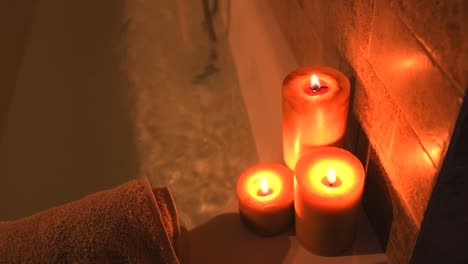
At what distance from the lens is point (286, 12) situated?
3.61 feet

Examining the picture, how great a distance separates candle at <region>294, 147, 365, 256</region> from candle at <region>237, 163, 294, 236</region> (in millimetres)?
41

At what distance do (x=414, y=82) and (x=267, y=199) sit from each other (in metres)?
0.33

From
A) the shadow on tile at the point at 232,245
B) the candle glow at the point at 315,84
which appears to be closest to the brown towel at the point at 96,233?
the shadow on tile at the point at 232,245

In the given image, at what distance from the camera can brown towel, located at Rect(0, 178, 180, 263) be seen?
0.56 meters

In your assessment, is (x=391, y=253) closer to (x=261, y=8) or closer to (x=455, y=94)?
(x=455, y=94)

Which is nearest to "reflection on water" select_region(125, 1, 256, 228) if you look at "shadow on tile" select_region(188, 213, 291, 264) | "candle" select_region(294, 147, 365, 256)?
"shadow on tile" select_region(188, 213, 291, 264)

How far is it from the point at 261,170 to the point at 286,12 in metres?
0.47

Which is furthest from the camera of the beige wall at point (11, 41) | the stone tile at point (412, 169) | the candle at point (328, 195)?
the beige wall at point (11, 41)

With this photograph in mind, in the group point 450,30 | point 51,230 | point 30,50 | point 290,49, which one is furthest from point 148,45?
point 450,30

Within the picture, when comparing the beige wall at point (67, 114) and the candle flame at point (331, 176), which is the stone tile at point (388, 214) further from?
the beige wall at point (67, 114)

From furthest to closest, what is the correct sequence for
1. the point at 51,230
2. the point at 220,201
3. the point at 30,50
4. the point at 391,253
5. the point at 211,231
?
the point at 30,50
the point at 220,201
the point at 211,231
the point at 391,253
the point at 51,230

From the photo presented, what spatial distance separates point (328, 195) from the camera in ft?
2.19

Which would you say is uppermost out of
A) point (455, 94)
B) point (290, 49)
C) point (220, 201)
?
point (455, 94)

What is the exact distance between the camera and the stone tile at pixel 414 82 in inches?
18.3
